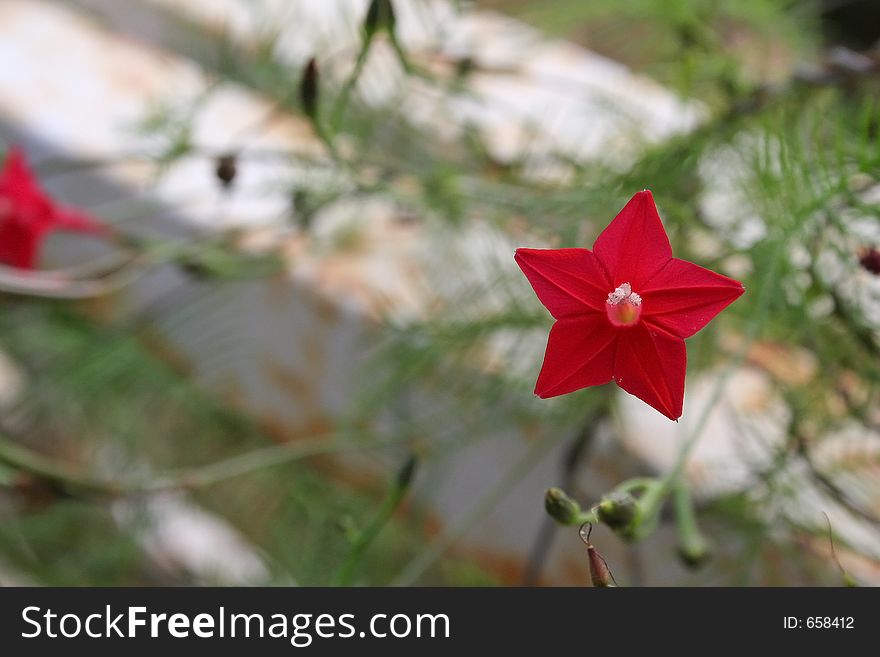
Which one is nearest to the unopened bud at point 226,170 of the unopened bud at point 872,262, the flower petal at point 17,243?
the flower petal at point 17,243

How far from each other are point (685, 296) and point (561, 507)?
0.17ft

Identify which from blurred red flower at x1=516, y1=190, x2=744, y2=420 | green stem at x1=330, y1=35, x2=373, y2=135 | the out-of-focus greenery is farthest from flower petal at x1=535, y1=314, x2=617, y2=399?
the out-of-focus greenery

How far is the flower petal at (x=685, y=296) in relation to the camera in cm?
16

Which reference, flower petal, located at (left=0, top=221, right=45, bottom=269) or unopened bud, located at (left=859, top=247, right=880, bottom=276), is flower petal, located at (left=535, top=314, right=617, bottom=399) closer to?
unopened bud, located at (left=859, top=247, right=880, bottom=276)

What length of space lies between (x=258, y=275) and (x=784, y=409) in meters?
0.25

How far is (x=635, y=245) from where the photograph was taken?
0.17m

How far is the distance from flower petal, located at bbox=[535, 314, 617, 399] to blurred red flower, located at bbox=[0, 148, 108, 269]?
11.0 inches

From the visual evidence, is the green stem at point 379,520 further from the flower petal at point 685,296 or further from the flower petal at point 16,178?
the flower petal at point 16,178

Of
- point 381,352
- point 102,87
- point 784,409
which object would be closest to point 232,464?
point 381,352

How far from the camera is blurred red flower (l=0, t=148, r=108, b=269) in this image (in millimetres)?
380

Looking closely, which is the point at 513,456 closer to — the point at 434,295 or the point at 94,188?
the point at 434,295

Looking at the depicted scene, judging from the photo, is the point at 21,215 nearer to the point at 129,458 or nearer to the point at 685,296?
the point at 129,458
